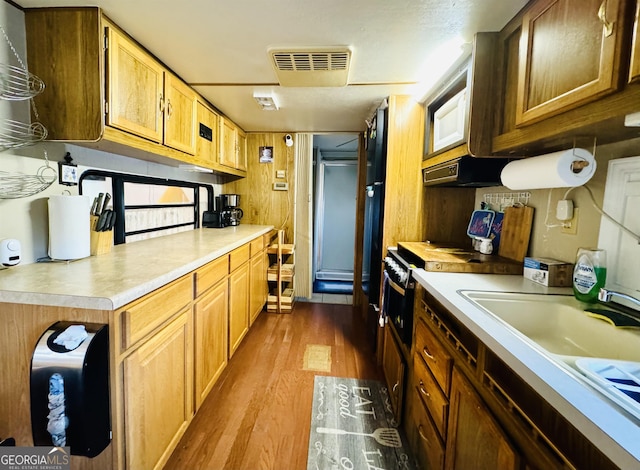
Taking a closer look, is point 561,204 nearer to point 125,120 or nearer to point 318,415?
point 318,415

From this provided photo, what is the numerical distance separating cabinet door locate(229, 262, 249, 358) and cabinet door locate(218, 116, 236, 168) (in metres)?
1.09

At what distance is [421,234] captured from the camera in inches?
85.4

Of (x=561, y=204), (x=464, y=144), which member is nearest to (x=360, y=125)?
(x=464, y=144)

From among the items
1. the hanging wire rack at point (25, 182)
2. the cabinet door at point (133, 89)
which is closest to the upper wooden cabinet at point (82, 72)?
the cabinet door at point (133, 89)

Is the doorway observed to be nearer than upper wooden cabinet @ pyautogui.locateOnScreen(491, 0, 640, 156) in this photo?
No

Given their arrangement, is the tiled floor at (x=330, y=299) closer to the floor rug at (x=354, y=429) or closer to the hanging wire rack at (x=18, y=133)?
the floor rug at (x=354, y=429)

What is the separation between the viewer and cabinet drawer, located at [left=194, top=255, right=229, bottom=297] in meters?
1.52

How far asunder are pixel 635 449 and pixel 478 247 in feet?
5.02

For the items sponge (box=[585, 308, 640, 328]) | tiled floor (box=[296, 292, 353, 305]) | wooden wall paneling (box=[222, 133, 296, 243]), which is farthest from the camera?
tiled floor (box=[296, 292, 353, 305])

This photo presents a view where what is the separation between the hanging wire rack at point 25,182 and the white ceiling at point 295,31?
2.39 ft

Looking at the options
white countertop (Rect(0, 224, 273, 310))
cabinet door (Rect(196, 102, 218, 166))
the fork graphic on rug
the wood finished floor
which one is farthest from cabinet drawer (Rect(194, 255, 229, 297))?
the fork graphic on rug

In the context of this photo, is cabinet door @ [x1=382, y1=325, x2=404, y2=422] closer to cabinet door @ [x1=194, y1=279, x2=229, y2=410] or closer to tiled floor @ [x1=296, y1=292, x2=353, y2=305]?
cabinet door @ [x1=194, y1=279, x2=229, y2=410]

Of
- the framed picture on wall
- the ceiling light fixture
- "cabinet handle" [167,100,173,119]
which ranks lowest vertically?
"cabinet handle" [167,100,173,119]

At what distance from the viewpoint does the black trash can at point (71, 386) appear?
0.88 meters
